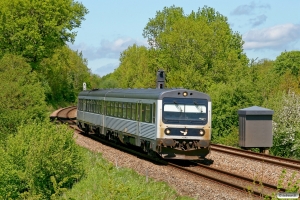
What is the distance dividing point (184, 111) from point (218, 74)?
30899 millimetres

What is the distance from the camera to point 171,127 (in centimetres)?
2080

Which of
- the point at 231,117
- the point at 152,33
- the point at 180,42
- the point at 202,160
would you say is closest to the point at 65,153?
the point at 202,160

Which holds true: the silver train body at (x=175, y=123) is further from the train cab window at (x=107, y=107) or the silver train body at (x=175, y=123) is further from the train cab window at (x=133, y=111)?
the train cab window at (x=107, y=107)

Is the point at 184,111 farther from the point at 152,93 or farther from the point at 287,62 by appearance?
the point at 287,62

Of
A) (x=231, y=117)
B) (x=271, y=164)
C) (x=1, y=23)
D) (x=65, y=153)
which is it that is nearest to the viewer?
(x=65, y=153)

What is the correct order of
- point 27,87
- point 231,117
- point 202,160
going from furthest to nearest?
point 231,117, point 27,87, point 202,160

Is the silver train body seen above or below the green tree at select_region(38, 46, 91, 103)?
below

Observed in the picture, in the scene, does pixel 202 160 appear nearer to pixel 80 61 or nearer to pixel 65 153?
pixel 65 153

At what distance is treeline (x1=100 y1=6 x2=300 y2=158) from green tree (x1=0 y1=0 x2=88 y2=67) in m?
10.5

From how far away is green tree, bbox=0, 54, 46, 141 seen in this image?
1064 inches

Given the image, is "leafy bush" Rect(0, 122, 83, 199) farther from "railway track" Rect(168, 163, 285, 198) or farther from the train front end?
"railway track" Rect(168, 163, 285, 198)

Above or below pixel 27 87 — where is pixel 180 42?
above

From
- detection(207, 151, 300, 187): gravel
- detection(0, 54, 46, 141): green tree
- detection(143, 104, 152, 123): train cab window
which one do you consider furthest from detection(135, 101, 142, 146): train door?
detection(0, 54, 46, 141): green tree

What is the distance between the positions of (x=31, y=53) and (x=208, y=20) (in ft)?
101
